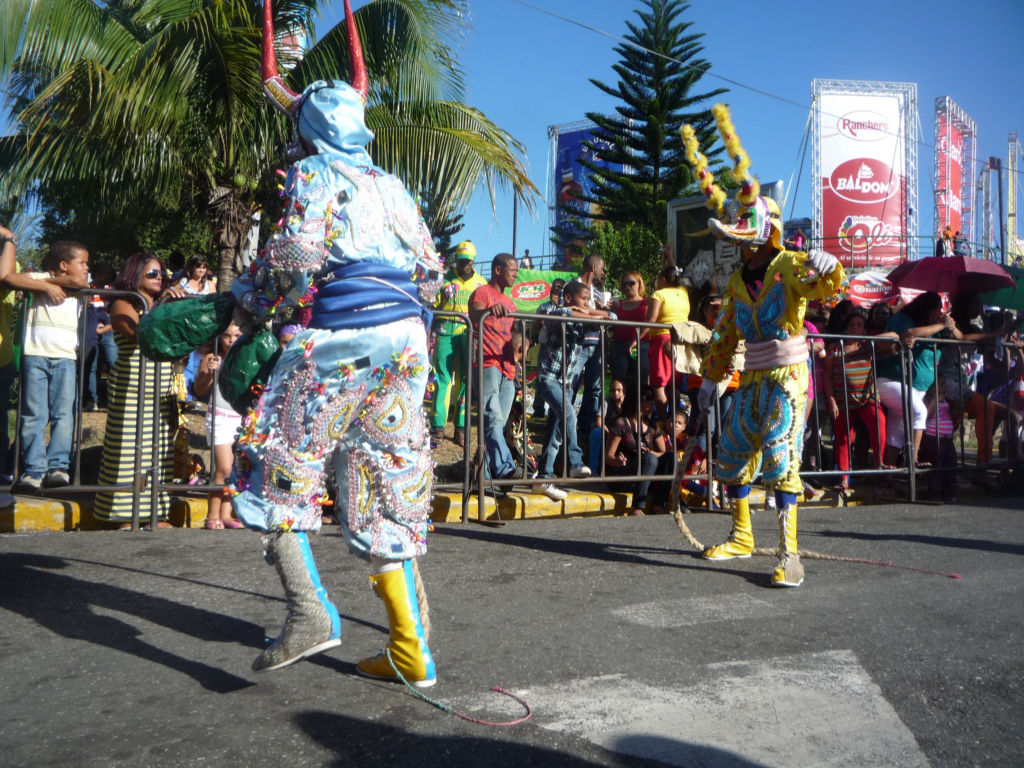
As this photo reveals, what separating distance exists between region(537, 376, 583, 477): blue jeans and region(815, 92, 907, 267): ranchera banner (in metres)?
46.5

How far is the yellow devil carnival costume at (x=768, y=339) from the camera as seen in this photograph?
4645mm

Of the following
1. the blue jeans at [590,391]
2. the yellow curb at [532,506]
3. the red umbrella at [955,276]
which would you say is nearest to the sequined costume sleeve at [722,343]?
the yellow curb at [532,506]

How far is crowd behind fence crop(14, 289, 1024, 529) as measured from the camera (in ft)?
18.7

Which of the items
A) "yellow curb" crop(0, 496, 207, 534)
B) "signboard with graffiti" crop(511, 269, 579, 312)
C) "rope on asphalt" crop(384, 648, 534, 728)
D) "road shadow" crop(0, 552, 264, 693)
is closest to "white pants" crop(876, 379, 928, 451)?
"yellow curb" crop(0, 496, 207, 534)

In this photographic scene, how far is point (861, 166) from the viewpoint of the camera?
50.7 m

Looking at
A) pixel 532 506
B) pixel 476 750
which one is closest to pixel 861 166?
pixel 532 506

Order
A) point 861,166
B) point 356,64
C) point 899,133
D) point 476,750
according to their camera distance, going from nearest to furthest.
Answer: point 476,750, point 356,64, point 861,166, point 899,133

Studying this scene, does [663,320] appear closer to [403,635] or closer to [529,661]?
[529,661]

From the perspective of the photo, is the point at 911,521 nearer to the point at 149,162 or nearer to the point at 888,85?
the point at 149,162

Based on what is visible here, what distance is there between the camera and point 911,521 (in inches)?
266

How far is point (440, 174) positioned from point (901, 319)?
577cm

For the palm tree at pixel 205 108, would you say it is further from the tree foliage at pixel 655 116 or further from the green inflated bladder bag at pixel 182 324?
the tree foliage at pixel 655 116

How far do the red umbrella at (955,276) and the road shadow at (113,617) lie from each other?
8.76 m

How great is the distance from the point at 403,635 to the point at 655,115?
3084 centimetres
